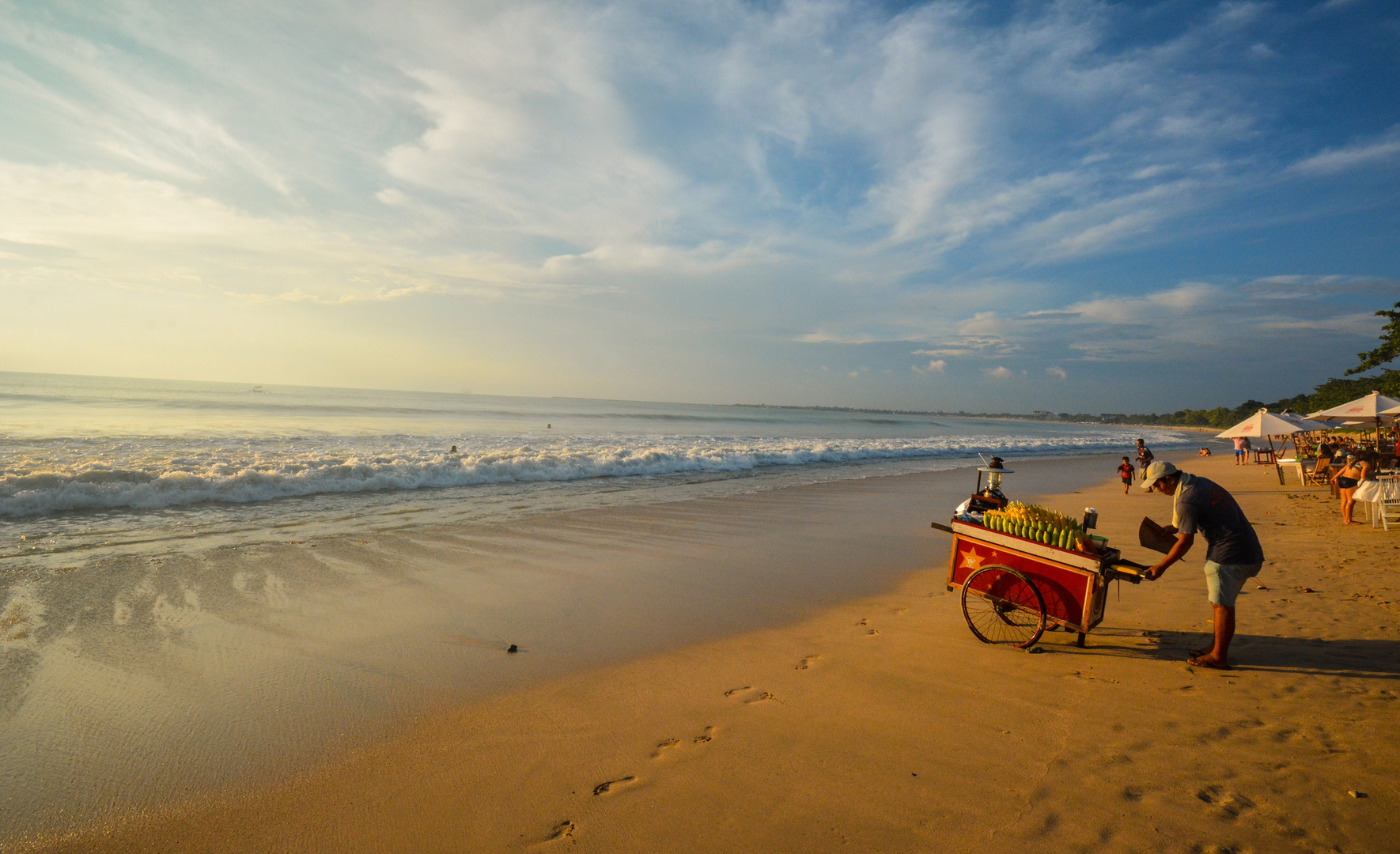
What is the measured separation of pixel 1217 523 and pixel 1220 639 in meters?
1.00

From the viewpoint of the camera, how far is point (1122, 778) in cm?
352

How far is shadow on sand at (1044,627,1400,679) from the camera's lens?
4984 mm

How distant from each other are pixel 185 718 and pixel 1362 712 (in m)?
8.52

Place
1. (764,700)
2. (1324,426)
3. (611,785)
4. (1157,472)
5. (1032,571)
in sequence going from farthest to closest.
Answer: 1. (1324,426)
2. (1032,571)
3. (1157,472)
4. (764,700)
5. (611,785)

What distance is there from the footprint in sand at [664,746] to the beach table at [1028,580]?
322 cm

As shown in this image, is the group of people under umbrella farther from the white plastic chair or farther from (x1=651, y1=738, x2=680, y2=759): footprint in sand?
(x1=651, y1=738, x2=680, y2=759): footprint in sand

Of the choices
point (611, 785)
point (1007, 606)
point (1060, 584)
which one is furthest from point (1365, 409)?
point (611, 785)

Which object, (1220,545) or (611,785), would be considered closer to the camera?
(611,785)

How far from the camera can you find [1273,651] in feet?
17.7

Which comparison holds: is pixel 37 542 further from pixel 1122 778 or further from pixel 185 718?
pixel 1122 778

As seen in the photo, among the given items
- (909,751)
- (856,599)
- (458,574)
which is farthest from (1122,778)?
(458,574)

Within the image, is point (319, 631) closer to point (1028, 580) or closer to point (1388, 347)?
point (1028, 580)

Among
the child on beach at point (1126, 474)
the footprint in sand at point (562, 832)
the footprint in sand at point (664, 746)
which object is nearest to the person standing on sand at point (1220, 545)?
the footprint in sand at point (664, 746)

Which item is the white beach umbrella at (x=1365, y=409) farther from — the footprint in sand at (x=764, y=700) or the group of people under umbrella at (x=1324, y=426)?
the footprint in sand at (x=764, y=700)
